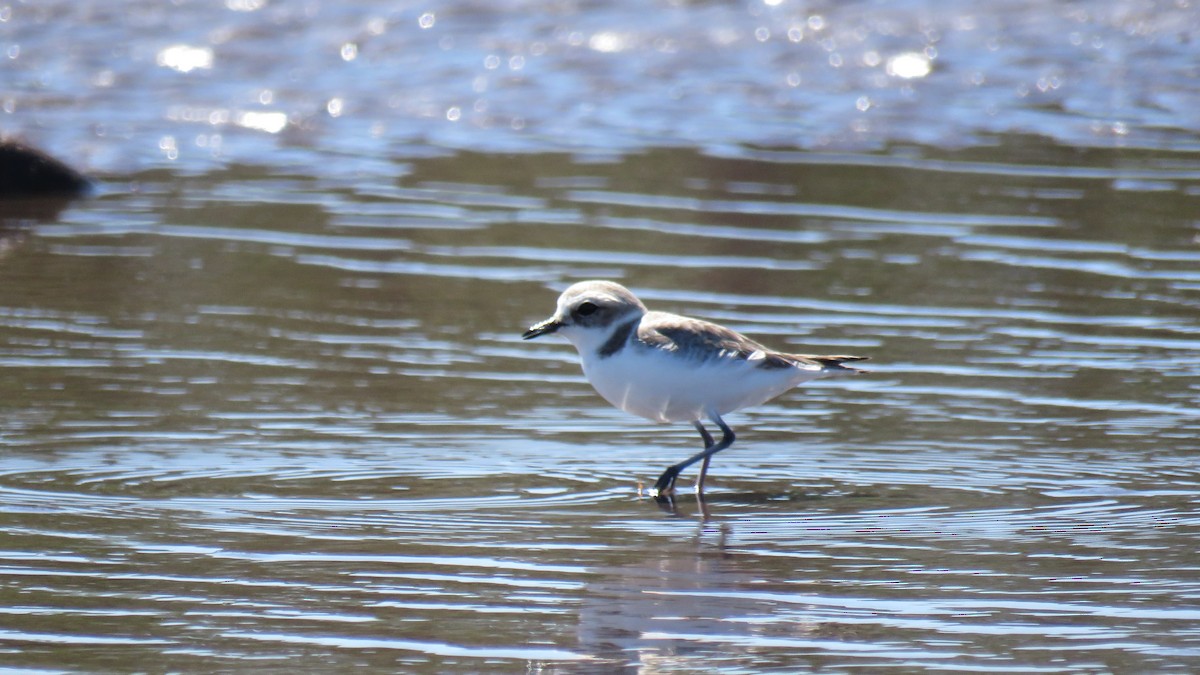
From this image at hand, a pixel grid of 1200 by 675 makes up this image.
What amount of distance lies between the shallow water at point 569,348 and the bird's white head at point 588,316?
532mm

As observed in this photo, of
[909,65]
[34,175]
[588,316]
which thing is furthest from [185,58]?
[588,316]

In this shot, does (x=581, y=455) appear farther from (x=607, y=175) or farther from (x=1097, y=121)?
(x=1097, y=121)

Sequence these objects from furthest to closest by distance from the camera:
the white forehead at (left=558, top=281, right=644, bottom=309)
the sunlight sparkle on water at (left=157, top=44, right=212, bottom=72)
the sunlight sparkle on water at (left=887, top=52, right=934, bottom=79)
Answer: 1. the sunlight sparkle on water at (left=157, top=44, right=212, bottom=72)
2. the sunlight sparkle on water at (left=887, top=52, right=934, bottom=79)
3. the white forehead at (left=558, top=281, right=644, bottom=309)

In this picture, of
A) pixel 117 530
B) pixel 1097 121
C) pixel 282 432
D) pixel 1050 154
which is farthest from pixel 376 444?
pixel 1097 121

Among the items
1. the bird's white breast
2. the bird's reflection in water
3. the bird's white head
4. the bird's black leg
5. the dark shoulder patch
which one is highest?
the bird's white head

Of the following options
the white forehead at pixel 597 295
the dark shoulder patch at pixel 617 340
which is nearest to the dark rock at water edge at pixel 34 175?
the white forehead at pixel 597 295

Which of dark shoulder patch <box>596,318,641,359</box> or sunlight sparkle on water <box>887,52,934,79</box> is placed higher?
sunlight sparkle on water <box>887,52,934,79</box>

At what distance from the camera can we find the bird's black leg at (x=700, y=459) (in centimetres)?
692

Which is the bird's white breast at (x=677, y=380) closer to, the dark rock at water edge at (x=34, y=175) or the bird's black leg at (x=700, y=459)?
the bird's black leg at (x=700, y=459)

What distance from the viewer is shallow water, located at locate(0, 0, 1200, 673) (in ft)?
17.7

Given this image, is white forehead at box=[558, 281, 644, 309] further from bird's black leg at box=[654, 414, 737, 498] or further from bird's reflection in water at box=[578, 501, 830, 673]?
bird's reflection in water at box=[578, 501, 830, 673]

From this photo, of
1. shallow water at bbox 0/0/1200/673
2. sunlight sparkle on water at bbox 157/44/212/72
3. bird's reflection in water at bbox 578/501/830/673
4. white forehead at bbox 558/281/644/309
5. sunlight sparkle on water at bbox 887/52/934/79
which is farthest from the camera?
sunlight sparkle on water at bbox 157/44/212/72

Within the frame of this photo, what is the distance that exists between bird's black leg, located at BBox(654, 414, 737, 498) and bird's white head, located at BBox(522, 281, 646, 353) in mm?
515

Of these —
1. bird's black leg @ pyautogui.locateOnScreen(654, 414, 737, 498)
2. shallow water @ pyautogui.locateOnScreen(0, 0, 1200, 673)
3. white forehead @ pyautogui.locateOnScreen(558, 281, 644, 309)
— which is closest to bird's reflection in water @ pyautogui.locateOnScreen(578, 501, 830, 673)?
shallow water @ pyautogui.locateOnScreen(0, 0, 1200, 673)
